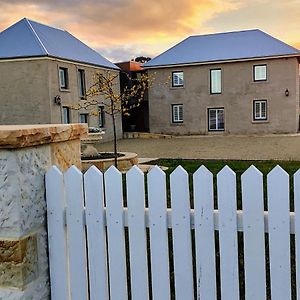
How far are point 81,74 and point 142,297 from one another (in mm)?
21978

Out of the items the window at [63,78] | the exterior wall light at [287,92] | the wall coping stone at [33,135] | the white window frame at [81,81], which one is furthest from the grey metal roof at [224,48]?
the wall coping stone at [33,135]

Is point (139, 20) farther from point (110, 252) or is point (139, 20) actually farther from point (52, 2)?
point (110, 252)

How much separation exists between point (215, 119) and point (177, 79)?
11.6ft

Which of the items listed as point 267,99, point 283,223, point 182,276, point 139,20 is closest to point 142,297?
point 182,276

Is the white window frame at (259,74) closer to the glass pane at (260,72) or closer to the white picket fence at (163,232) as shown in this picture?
the glass pane at (260,72)

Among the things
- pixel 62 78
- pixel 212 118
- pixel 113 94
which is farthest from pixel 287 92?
pixel 113 94

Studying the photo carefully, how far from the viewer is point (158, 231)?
224 cm

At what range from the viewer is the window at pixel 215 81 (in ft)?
86.0

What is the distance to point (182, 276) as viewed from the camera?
2246mm

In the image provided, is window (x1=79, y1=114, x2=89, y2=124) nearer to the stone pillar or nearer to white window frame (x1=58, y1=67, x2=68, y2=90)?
white window frame (x1=58, y1=67, x2=68, y2=90)

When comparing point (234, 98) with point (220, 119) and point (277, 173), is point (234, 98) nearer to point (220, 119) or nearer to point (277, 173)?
point (220, 119)

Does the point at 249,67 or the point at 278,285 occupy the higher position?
the point at 249,67

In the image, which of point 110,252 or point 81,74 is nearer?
point 110,252

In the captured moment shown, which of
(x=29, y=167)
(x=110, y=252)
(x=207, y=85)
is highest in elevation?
(x=207, y=85)
